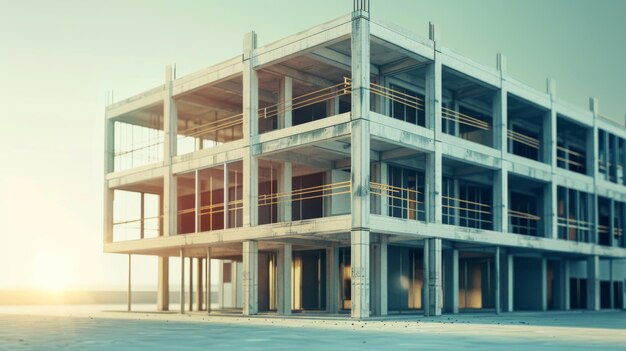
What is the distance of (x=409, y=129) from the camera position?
30.7 metres

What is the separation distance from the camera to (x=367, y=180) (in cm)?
2812

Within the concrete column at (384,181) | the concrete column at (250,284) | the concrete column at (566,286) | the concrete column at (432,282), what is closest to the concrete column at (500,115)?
the concrete column at (384,181)

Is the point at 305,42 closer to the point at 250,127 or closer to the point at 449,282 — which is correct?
the point at 250,127

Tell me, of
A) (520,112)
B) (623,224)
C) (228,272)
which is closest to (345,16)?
(520,112)

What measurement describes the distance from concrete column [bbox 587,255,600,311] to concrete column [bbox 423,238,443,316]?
1696 cm

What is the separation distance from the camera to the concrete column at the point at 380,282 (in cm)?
3278

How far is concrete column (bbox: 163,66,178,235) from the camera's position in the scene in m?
38.5

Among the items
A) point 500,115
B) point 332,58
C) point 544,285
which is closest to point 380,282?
point 332,58

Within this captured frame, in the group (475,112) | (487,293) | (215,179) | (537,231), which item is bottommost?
(487,293)

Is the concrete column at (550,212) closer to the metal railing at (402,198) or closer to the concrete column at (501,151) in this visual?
the concrete column at (501,151)

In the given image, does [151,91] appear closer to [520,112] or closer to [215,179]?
[215,179]

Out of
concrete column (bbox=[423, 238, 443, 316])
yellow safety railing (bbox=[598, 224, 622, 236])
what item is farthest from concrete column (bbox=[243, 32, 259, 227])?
yellow safety railing (bbox=[598, 224, 622, 236])

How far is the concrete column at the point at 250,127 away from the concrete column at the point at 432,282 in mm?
7482

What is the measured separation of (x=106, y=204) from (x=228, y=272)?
31.1 ft
